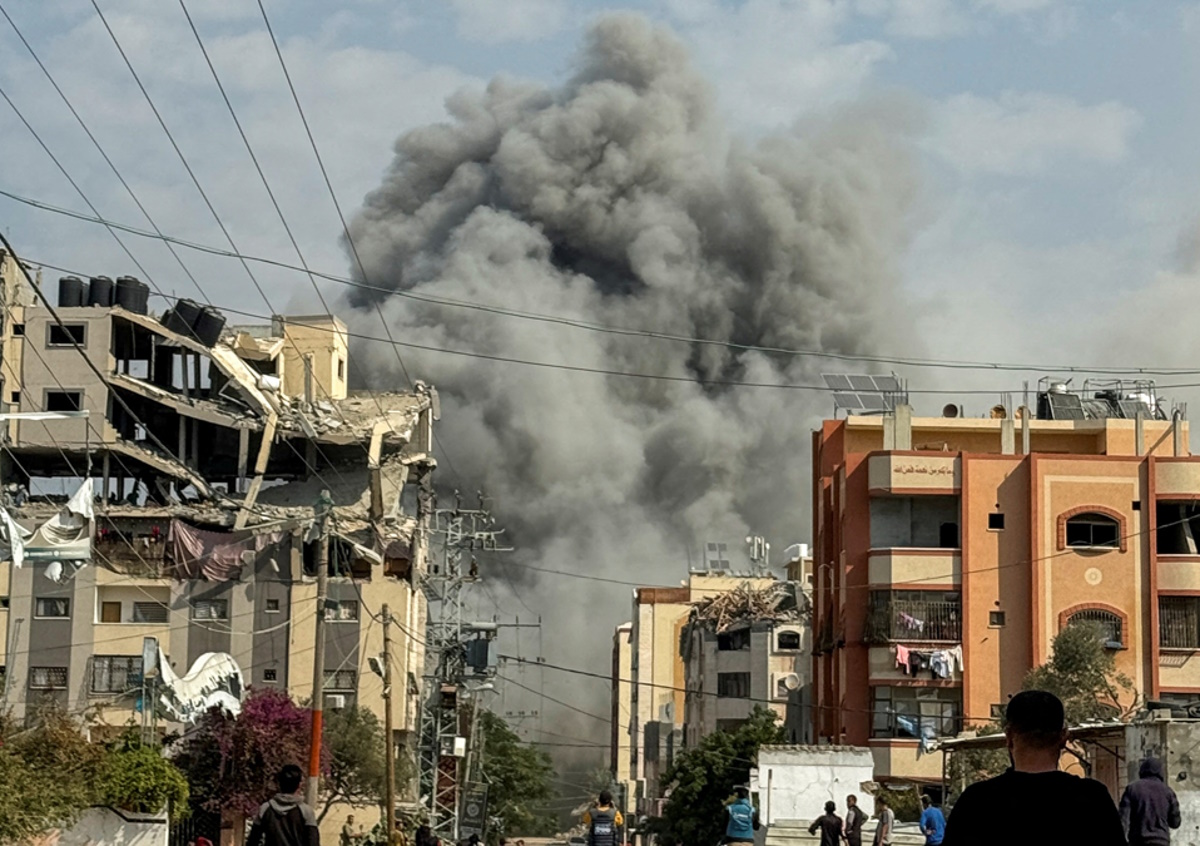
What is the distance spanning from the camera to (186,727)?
2731 inches

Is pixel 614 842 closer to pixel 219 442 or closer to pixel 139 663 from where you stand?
pixel 139 663

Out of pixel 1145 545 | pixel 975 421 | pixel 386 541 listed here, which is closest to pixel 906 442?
pixel 975 421

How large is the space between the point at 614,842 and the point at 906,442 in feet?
133

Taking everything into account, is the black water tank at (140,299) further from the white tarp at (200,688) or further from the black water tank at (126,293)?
the white tarp at (200,688)

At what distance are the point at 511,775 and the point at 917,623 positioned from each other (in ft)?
124

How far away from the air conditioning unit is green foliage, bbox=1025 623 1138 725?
35.9 meters

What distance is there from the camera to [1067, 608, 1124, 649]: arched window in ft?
228

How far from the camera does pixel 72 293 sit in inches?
3529

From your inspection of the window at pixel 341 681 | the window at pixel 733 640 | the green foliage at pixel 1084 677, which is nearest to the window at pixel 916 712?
the green foliage at pixel 1084 677

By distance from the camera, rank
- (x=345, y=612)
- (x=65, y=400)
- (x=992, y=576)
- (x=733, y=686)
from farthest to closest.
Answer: (x=733, y=686) → (x=65, y=400) → (x=345, y=612) → (x=992, y=576)

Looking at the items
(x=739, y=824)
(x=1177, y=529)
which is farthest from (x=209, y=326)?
(x=739, y=824)

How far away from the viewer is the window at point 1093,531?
233ft

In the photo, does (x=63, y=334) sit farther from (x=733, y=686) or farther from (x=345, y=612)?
(x=733, y=686)

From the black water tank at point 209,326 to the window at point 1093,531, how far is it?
42297 mm
